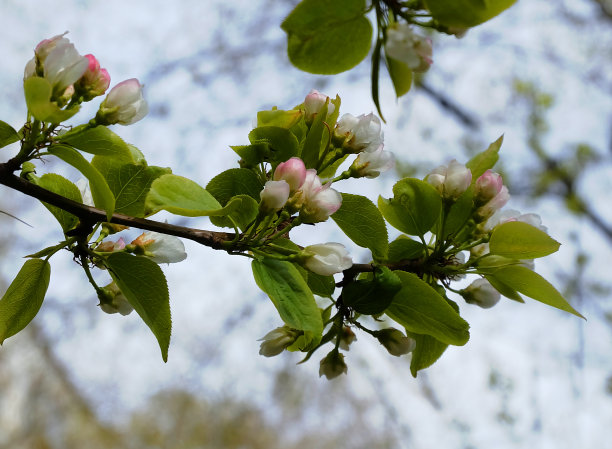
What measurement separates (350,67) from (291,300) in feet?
0.52

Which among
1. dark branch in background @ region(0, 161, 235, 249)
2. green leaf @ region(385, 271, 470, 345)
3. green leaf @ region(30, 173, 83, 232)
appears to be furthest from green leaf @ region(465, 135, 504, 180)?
green leaf @ region(30, 173, 83, 232)

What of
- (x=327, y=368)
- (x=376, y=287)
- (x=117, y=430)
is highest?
(x=376, y=287)

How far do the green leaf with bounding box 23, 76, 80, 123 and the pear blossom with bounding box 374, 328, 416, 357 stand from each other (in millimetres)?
328

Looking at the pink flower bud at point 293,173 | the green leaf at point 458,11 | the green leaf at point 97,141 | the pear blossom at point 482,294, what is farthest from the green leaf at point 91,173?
the pear blossom at point 482,294

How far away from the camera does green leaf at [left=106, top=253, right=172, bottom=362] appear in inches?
16.1

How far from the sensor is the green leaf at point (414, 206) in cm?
48

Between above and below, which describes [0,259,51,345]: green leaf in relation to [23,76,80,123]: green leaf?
below

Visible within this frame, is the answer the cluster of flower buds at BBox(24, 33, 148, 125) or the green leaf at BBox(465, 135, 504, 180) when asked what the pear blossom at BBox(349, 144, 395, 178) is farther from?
the cluster of flower buds at BBox(24, 33, 148, 125)

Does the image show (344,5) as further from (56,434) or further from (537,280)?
(56,434)

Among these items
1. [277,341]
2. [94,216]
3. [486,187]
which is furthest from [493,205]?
[94,216]

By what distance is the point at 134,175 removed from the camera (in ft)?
1.46

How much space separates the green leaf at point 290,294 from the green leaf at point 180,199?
0.06 metres

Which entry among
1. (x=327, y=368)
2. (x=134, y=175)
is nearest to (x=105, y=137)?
(x=134, y=175)

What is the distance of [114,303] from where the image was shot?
0.49 metres
